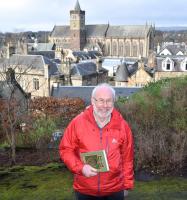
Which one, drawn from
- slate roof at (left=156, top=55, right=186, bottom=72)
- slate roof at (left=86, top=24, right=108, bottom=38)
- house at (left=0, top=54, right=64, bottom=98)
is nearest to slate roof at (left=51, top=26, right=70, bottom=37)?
slate roof at (left=86, top=24, right=108, bottom=38)

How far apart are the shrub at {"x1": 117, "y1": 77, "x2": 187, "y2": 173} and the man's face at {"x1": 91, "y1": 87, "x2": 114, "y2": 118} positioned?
6.24 meters

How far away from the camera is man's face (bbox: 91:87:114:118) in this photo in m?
4.02

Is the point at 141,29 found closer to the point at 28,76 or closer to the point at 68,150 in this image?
the point at 28,76

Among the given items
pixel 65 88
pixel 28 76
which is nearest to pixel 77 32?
pixel 28 76

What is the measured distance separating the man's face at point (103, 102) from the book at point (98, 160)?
1.51ft

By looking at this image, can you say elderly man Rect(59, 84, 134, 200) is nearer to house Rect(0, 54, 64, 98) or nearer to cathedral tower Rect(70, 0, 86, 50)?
house Rect(0, 54, 64, 98)

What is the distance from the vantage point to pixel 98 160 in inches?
155

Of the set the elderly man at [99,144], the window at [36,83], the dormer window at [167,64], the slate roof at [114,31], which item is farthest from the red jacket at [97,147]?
the slate roof at [114,31]

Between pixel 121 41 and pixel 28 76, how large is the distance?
58.0 meters

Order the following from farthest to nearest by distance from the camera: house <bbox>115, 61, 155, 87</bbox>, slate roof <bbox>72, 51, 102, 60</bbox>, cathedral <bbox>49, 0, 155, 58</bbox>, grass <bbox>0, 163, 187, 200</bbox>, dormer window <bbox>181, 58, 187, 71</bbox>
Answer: cathedral <bbox>49, 0, 155, 58</bbox> → slate roof <bbox>72, 51, 102, 60</bbox> → house <bbox>115, 61, 155, 87</bbox> → dormer window <bbox>181, 58, 187, 71</bbox> → grass <bbox>0, 163, 187, 200</bbox>

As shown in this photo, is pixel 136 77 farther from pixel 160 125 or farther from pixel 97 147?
pixel 97 147

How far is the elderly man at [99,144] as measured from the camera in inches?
158

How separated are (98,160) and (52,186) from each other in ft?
15.7

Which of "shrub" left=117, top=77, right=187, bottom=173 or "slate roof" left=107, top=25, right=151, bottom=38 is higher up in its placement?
"slate roof" left=107, top=25, right=151, bottom=38
